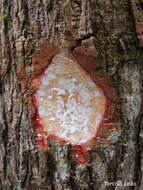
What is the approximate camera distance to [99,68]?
1.73 m

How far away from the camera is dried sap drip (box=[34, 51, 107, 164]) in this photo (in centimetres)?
175

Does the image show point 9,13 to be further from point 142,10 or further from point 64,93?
point 142,10

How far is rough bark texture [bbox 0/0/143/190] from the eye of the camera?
171 cm

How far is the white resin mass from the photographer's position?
1747mm

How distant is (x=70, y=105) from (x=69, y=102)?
1 centimetres

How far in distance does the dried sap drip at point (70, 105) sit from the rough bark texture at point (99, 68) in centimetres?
4

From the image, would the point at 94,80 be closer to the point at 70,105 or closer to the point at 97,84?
the point at 97,84

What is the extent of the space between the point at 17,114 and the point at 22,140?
103mm

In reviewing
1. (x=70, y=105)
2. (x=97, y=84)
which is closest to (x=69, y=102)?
(x=70, y=105)

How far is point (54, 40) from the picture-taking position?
67.8 inches

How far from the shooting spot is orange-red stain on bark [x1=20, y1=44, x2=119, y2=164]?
5.67 ft

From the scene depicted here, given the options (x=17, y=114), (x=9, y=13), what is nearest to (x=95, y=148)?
(x=17, y=114)

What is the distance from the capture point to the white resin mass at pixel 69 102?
1.75m

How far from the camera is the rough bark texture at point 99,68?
67.3 inches
